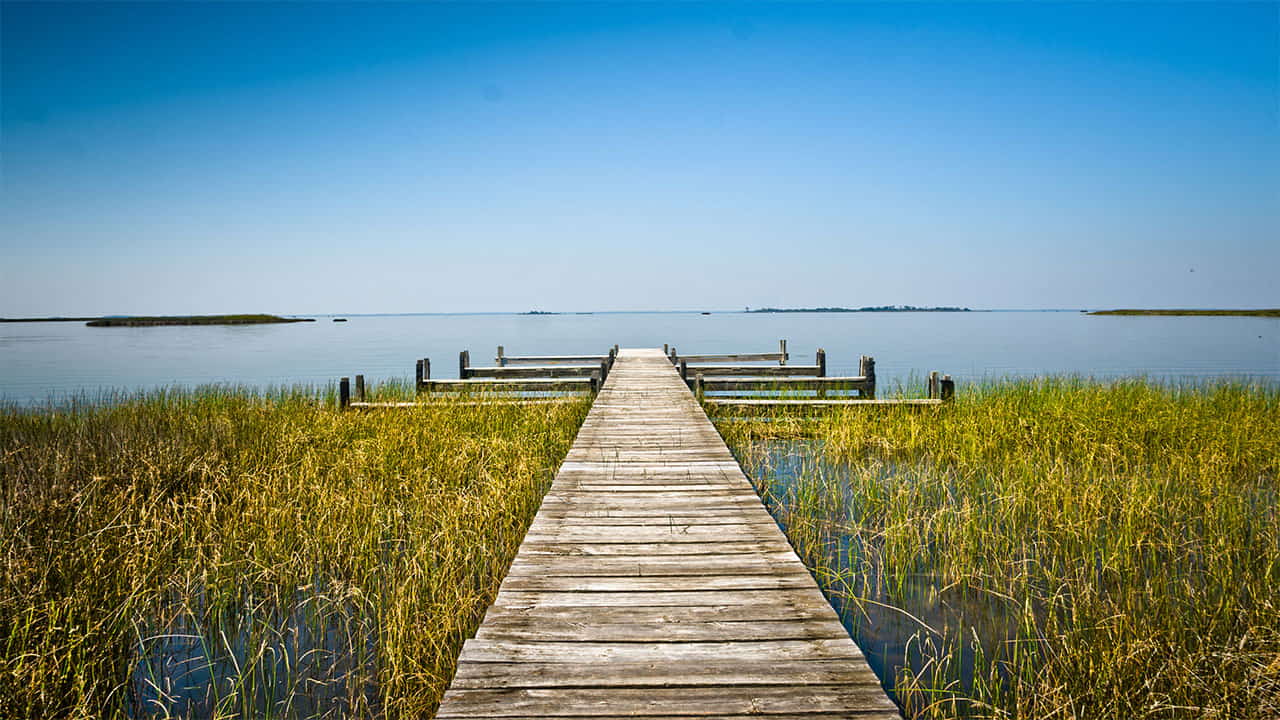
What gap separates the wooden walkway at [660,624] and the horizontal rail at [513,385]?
775 cm

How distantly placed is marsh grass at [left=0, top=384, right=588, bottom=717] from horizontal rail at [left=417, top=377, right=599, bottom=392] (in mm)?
4444

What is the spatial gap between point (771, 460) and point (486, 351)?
Answer: 3800 cm

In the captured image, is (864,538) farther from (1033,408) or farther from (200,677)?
(1033,408)

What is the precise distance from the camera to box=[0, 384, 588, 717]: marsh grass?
137 inches

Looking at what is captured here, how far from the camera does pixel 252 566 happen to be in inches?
191

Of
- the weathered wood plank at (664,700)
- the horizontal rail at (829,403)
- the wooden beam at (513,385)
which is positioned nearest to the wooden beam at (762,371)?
the horizontal rail at (829,403)

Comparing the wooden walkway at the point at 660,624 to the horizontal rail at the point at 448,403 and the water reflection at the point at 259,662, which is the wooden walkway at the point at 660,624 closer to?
the water reflection at the point at 259,662

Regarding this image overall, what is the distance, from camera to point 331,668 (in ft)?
12.1

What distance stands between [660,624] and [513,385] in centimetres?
1052

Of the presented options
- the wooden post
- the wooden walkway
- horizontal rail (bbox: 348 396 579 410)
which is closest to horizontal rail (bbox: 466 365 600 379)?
horizontal rail (bbox: 348 396 579 410)

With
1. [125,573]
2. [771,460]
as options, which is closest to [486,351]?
[771,460]

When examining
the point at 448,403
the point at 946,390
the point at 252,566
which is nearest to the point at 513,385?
the point at 448,403

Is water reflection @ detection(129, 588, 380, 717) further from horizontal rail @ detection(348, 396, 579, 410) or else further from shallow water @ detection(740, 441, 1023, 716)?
horizontal rail @ detection(348, 396, 579, 410)

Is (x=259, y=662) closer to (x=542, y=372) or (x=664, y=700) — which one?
(x=664, y=700)
